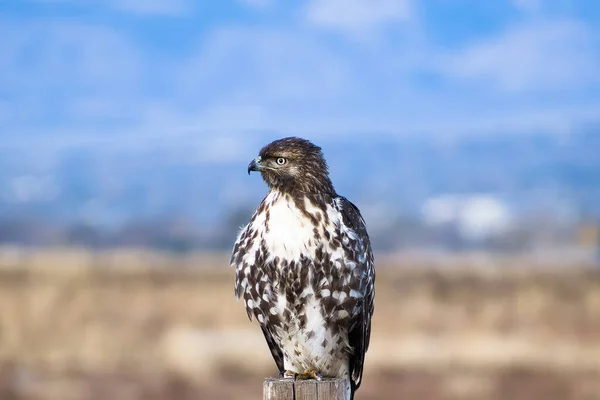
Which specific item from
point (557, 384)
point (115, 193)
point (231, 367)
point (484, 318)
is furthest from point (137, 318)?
point (115, 193)

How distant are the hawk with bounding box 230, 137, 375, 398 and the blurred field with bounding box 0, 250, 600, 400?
10.6m

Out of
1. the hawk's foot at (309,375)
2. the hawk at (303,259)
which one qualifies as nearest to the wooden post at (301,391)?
the hawk at (303,259)

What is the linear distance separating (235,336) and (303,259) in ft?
55.4

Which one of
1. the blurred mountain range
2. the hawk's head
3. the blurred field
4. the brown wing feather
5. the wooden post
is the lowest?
the wooden post

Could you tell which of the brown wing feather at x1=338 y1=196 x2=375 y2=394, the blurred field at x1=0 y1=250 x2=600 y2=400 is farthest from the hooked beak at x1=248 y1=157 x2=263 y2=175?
the blurred field at x1=0 y1=250 x2=600 y2=400

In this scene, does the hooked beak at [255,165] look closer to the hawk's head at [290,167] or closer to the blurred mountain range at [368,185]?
the hawk's head at [290,167]

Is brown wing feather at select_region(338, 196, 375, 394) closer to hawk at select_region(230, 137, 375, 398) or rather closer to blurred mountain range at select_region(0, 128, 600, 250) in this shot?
hawk at select_region(230, 137, 375, 398)

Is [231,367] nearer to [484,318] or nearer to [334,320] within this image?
[484,318]

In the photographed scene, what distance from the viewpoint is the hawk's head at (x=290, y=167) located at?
27.2 feet

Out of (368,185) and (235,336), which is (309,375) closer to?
(235,336)

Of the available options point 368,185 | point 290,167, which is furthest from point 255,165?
point 368,185

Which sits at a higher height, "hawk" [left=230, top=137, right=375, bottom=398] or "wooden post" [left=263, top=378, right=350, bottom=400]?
"hawk" [left=230, top=137, right=375, bottom=398]

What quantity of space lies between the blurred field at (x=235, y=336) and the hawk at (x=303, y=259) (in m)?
10.6

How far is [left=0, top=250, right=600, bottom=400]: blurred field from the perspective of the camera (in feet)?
66.1
